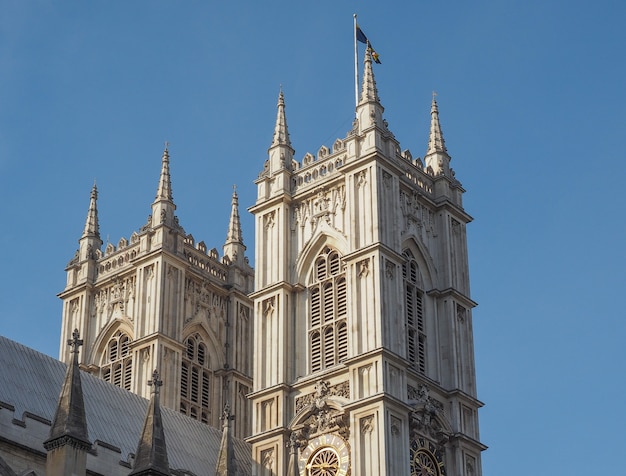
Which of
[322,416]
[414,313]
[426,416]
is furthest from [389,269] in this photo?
[322,416]

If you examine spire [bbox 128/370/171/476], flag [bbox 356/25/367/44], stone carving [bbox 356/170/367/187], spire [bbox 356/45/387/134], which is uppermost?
flag [bbox 356/25/367/44]

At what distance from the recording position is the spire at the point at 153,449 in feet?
132

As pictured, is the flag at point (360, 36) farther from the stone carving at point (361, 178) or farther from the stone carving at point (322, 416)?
the stone carving at point (322, 416)

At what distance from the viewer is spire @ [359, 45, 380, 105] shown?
55.2 metres

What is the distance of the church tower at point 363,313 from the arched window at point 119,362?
7.50 metres

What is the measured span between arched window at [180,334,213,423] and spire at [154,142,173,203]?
6039mm

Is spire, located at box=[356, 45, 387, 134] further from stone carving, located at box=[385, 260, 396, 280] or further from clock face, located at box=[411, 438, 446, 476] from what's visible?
clock face, located at box=[411, 438, 446, 476]

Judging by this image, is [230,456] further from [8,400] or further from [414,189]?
[414,189]

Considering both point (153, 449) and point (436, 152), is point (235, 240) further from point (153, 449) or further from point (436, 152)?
point (153, 449)

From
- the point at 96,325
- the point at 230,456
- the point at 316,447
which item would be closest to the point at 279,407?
the point at 316,447

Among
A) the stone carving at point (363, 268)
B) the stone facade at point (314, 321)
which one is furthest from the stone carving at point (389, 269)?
the stone carving at point (363, 268)

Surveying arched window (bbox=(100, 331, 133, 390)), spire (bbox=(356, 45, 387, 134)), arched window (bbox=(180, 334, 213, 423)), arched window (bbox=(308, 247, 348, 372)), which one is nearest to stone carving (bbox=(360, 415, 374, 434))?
arched window (bbox=(308, 247, 348, 372))

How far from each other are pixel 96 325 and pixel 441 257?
14.9 meters

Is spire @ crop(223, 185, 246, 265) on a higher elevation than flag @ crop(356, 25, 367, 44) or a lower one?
lower
